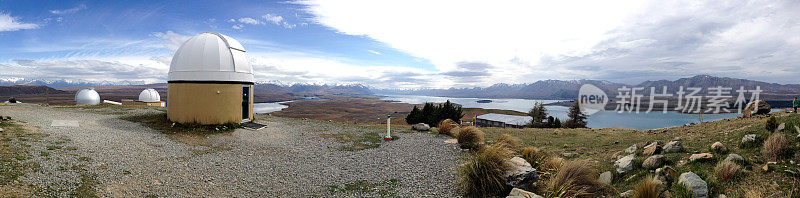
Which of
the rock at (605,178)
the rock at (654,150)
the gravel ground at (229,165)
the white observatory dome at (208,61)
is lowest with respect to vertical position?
the gravel ground at (229,165)

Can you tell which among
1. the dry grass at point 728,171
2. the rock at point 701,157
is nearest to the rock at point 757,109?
the rock at point 701,157

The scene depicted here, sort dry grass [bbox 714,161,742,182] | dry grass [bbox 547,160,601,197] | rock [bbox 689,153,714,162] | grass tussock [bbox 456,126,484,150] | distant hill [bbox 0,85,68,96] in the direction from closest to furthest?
dry grass [bbox 714,161,742,182], dry grass [bbox 547,160,601,197], rock [bbox 689,153,714,162], grass tussock [bbox 456,126,484,150], distant hill [bbox 0,85,68,96]

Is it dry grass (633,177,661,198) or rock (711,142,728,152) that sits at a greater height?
rock (711,142,728,152)

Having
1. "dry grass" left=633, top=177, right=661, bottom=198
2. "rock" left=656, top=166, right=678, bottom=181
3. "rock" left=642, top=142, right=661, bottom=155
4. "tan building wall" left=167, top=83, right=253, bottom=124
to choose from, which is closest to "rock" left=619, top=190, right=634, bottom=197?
"dry grass" left=633, top=177, right=661, bottom=198

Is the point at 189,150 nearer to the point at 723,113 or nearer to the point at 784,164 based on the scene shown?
the point at 784,164

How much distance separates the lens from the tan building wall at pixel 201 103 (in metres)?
12.4

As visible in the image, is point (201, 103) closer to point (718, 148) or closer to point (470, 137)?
point (470, 137)

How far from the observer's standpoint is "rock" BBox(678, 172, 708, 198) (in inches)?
169

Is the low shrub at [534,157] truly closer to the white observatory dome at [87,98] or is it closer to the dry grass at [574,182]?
the dry grass at [574,182]

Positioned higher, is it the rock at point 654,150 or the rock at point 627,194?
the rock at point 654,150

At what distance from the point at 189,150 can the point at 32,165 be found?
2.96 m

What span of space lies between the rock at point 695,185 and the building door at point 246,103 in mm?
14982

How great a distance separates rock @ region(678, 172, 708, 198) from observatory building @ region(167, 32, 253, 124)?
47.2 feet

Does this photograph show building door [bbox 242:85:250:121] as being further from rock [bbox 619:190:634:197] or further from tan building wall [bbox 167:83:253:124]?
rock [bbox 619:190:634:197]
